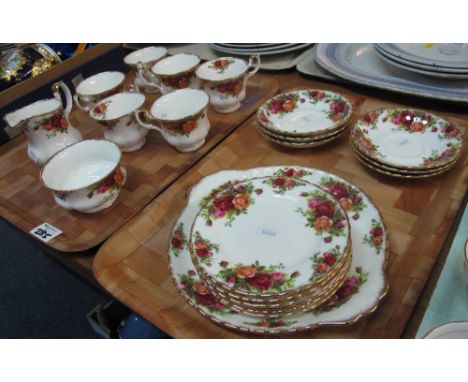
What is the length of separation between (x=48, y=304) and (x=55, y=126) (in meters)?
0.71

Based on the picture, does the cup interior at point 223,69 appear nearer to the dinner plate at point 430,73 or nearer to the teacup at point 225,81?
the teacup at point 225,81

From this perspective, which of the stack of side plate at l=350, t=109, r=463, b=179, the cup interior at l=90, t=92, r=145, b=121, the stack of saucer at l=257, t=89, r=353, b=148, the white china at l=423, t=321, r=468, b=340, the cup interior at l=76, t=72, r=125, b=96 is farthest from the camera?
the cup interior at l=76, t=72, r=125, b=96

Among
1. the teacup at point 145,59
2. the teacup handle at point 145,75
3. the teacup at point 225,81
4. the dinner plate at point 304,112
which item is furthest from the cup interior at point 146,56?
the dinner plate at point 304,112

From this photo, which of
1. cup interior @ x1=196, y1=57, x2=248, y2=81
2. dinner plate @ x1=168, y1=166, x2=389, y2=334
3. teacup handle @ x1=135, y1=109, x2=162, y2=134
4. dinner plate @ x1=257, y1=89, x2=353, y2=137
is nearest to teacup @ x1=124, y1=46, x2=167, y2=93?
cup interior @ x1=196, y1=57, x2=248, y2=81

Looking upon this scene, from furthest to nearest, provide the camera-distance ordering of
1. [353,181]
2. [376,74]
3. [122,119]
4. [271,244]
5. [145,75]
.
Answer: [145,75]
[376,74]
[122,119]
[353,181]
[271,244]

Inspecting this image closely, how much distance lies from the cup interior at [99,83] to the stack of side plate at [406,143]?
25.4 inches

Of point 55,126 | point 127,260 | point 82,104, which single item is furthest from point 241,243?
point 82,104

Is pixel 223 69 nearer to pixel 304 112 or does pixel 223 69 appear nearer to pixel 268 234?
pixel 304 112

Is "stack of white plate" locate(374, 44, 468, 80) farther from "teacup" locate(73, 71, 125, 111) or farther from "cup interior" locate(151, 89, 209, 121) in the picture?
"teacup" locate(73, 71, 125, 111)

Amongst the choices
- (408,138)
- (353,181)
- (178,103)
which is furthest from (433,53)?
(178,103)

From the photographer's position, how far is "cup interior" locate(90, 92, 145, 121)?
2.95 ft

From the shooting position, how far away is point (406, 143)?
750mm

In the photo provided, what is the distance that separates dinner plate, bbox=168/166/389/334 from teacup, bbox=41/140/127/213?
0.17 metres

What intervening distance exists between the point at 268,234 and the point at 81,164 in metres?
0.45
